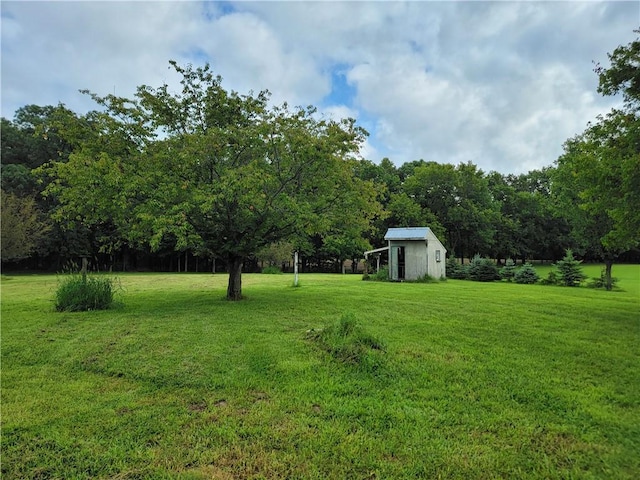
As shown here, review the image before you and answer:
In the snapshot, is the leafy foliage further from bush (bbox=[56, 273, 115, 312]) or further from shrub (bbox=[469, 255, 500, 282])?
shrub (bbox=[469, 255, 500, 282])

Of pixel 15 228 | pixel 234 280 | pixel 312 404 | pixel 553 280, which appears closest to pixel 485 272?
pixel 553 280

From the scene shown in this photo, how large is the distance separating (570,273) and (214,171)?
63.1 feet

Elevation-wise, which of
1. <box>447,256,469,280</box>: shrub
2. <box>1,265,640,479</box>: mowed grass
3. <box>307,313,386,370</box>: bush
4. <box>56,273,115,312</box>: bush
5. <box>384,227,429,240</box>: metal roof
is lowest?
<box>1,265,640,479</box>: mowed grass

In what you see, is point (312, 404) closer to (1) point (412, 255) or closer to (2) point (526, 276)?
(1) point (412, 255)

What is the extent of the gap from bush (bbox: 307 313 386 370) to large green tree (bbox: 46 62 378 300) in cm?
399

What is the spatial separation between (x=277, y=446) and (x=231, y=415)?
2.17 ft

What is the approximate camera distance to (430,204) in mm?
37938

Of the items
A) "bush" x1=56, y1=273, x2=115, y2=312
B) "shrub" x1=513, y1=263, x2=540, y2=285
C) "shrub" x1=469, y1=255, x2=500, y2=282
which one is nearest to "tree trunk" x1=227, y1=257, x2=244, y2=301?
"bush" x1=56, y1=273, x2=115, y2=312

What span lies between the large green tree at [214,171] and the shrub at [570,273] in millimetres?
14962

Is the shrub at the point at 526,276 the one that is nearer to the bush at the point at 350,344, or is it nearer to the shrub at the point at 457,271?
the shrub at the point at 457,271

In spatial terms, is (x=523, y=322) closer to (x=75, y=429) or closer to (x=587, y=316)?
(x=587, y=316)

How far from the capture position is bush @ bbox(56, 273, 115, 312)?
8.34 metres

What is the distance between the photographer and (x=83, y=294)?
8461 millimetres

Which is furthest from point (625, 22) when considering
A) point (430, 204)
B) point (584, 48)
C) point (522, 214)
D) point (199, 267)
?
point (522, 214)
